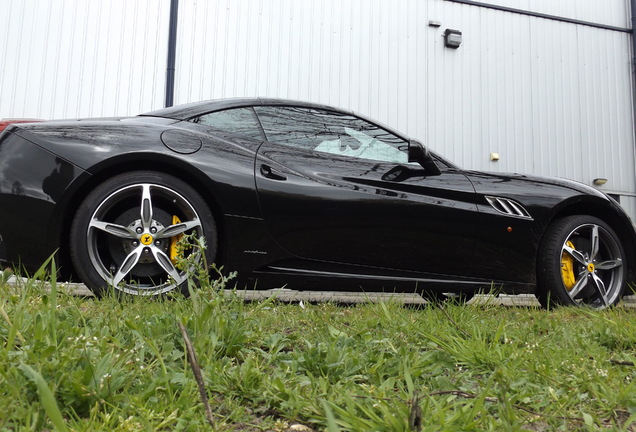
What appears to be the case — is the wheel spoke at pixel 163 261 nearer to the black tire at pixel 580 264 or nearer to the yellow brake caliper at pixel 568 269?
the black tire at pixel 580 264

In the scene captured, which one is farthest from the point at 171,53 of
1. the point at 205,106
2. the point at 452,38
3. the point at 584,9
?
the point at 584,9

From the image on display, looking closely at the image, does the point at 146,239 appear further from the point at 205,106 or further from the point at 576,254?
the point at 576,254

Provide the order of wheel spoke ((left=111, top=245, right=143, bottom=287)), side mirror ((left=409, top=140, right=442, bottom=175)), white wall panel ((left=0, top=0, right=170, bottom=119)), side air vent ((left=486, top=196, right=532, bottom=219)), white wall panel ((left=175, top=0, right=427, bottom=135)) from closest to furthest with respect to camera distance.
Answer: wheel spoke ((left=111, top=245, right=143, bottom=287)) < side mirror ((left=409, top=140, right=442, bottom=175)) < side air vent ((left=486, top=196, right=532, bottom=219)) < white wall panel ((left=0, top=0, right=170, bottom=119)) < white wall panel ((left=175, top=0, right=427, bottom=135))

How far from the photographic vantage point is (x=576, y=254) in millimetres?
3525

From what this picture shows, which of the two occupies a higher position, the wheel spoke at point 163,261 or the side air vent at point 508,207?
the side air vent at point 508,207

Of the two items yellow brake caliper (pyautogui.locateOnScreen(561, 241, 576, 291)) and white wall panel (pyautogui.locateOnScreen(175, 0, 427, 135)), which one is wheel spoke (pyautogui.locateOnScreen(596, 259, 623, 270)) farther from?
white wall panel (pyautogui.locateOnScreen(175, 0, 427, 135))

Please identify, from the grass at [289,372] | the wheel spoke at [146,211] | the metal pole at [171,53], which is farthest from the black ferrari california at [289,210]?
the metal pole at [171,53]

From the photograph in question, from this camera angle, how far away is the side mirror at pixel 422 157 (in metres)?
3.21

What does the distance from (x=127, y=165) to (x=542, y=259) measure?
2.55 m

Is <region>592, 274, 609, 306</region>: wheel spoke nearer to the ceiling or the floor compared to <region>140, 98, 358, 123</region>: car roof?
nearer to the floor

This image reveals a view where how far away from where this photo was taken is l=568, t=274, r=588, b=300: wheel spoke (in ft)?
11.4

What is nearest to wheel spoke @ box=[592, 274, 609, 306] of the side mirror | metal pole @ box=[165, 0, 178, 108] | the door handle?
the side mirror

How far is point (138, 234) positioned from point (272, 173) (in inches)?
29.8

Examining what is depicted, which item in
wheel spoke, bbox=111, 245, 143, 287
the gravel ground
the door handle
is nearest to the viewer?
wheel spoke, bbox=111, 245, 143, 287
